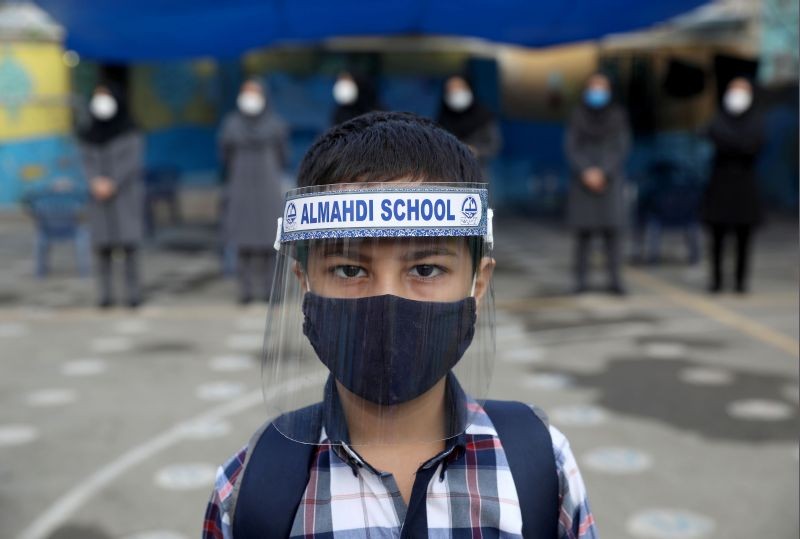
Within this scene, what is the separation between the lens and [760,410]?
13.6ft

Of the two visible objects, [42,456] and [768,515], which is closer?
[768,515]

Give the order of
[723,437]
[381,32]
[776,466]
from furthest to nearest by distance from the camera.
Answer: [381,32] < [723,437] < [776,466]

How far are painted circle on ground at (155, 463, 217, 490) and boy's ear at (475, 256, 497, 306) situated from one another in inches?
87.1

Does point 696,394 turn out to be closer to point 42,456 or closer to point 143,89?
point 42,456

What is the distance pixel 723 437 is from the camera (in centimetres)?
377

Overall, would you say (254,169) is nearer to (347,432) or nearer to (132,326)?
(132,326)

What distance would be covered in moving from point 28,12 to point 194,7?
7.91 m

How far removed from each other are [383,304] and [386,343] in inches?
2.2

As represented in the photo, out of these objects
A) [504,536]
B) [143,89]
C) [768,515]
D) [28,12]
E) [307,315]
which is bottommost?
[768,515]

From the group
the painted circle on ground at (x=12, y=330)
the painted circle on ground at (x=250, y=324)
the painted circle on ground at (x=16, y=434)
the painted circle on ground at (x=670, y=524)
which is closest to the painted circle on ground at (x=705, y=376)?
the painted circle on ground at (x=670, y=524)

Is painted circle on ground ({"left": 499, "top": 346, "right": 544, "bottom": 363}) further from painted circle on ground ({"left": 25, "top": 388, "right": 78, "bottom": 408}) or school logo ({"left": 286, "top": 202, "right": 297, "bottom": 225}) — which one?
school logo ({"left": 286, "top": 202, "right": 297, "bottom": 225})

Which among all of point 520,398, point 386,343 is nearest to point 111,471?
point 520,398

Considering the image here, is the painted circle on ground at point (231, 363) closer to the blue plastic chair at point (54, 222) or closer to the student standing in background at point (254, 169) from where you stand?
the student standing in background at point (254, 169)

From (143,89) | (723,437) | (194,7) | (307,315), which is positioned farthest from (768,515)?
(143,89)
